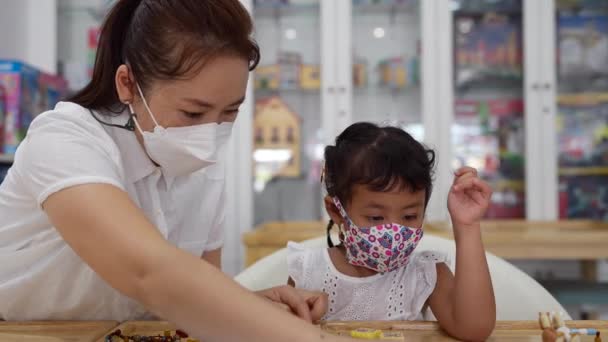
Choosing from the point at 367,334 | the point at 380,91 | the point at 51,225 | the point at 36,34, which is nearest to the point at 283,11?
the point at 380,91

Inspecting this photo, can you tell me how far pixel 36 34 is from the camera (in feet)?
11.6

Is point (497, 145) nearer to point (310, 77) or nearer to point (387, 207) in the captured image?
point (310, 77)

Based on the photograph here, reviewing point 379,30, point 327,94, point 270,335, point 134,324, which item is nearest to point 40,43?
point 327,94

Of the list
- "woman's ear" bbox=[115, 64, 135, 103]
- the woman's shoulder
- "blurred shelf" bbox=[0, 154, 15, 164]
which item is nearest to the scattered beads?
the woman's shoulder

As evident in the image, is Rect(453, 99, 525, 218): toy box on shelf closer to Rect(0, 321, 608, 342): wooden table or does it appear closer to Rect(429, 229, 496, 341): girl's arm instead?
Rect(429, 229, 496, 341): girl's arm

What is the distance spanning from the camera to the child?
994 mm

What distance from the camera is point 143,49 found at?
950 mm

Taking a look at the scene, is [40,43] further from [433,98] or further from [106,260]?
[106,260]

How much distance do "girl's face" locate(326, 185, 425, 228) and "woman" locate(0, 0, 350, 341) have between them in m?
0.22

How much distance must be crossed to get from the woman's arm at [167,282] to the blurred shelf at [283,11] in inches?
127

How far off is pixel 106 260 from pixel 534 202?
10.2 ft

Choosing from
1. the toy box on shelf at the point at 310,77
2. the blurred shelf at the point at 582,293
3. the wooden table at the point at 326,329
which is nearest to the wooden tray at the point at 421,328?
the wooden table at the point at 326,329

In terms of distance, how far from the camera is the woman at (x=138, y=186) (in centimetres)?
64

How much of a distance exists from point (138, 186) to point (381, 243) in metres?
0.46
